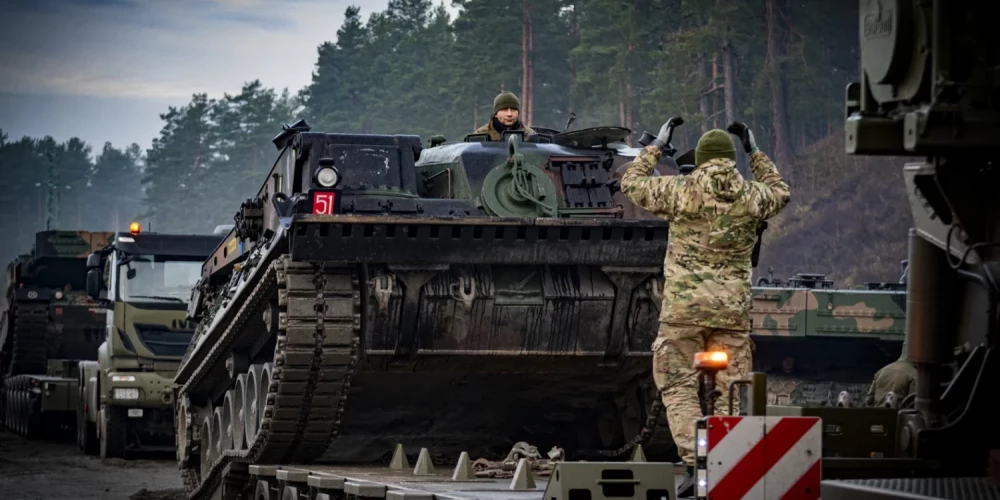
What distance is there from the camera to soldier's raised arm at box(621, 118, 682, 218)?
324 inches

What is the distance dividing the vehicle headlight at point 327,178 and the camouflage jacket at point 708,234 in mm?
3339

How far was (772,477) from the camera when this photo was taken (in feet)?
20.9

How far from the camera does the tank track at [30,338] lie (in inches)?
1041

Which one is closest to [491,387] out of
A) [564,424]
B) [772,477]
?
[564,424]

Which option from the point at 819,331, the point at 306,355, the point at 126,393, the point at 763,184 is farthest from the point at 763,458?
the point at 819,331

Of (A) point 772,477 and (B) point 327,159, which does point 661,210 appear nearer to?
(A) point 772,477

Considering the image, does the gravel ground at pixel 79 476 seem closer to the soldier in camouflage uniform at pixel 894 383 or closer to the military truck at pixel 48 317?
the military truck at pixel 48 317

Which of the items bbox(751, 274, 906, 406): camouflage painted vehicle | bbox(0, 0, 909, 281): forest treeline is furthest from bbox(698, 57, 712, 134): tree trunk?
bbox(751, 274, 906, 406): camouflage painted vehicle

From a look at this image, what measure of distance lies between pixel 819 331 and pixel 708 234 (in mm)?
15147

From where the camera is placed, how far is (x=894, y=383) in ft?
26.5

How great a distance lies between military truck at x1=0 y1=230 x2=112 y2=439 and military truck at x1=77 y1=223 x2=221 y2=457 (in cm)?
452

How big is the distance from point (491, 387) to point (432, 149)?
181 cm

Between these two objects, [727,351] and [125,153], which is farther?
[125,153]

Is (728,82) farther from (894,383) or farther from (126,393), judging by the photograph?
(894,383)
